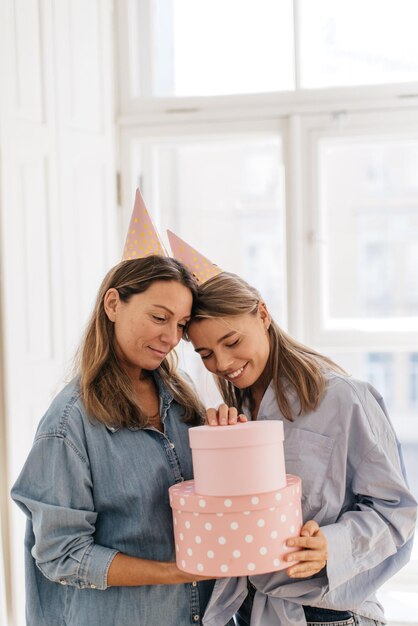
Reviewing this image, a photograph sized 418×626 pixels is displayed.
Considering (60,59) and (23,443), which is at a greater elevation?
(60,59)

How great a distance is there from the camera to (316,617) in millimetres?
1425

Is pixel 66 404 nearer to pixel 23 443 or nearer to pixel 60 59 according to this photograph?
pixel 23 443

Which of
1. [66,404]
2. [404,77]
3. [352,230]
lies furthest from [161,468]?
[352,230]

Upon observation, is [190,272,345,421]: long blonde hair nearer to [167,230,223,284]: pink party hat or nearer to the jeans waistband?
[167,230,223,284]: pink party hat

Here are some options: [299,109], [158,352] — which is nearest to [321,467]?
[158,352]

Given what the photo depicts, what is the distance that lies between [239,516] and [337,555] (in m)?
0.24

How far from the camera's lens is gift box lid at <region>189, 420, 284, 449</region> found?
1212 millimetres

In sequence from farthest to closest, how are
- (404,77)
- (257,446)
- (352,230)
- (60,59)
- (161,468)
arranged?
(352,230) < (404,77) < (60,59) < (161,468) < (257,446)

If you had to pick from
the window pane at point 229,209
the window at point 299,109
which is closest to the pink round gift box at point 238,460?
the window at point 299,109

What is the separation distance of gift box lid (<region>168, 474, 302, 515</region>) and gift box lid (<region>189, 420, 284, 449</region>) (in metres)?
0.08

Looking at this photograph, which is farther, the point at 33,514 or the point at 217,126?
the point at 217,126

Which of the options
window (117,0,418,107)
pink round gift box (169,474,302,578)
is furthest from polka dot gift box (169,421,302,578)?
window (117,0,418,107)

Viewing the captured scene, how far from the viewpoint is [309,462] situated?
143cm

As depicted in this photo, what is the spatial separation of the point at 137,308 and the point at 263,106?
1.29 m
